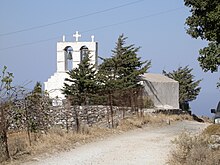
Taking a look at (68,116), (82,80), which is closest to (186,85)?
(82,80)

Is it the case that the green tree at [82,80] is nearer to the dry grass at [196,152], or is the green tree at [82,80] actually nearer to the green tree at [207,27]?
the green tree at [207,27]

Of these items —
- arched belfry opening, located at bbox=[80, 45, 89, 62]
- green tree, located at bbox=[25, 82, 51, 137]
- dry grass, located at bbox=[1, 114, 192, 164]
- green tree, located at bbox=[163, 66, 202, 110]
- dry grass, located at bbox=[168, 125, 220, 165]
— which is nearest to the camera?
dry grass, located at bbox=[168, 125, 220, 165]

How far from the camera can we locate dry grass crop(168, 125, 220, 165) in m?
10.3

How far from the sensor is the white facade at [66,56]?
40.9 meters

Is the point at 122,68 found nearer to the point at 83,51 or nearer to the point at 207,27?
the point at 83,51

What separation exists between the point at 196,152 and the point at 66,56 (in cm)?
3281

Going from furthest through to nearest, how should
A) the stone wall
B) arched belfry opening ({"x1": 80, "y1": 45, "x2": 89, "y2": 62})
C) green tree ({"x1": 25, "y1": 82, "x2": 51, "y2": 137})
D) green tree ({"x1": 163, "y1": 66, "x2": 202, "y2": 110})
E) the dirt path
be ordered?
green tree ({"x1": 163, "y1": 66, "x2": 202, "y2": 110})
arched belfry opening ({"x1": 80, "y1": 45, "x2": 89, "y2": 62})
green tree ({"x1": 25, "y1": 82, "x2": 51, "y2": 137})
the stone wall
the dirt path

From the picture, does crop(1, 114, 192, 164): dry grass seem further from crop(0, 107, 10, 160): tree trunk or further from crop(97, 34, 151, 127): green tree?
crop(97, 34, 151, 127): green tree

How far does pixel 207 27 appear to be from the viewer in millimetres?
17156

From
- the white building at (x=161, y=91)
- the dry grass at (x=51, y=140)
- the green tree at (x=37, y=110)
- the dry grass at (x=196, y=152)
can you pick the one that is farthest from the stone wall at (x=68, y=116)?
the white building at (x=161, y=91)

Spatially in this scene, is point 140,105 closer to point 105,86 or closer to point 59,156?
point 105,86

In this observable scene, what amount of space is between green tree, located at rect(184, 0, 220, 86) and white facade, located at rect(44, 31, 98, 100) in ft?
76.2

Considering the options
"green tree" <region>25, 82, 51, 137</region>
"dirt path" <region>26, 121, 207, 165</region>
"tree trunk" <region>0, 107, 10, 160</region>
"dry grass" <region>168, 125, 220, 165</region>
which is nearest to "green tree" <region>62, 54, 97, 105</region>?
"dirt path" <region>26, 121, 207, 165</region>

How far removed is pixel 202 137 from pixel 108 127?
9.01 m
